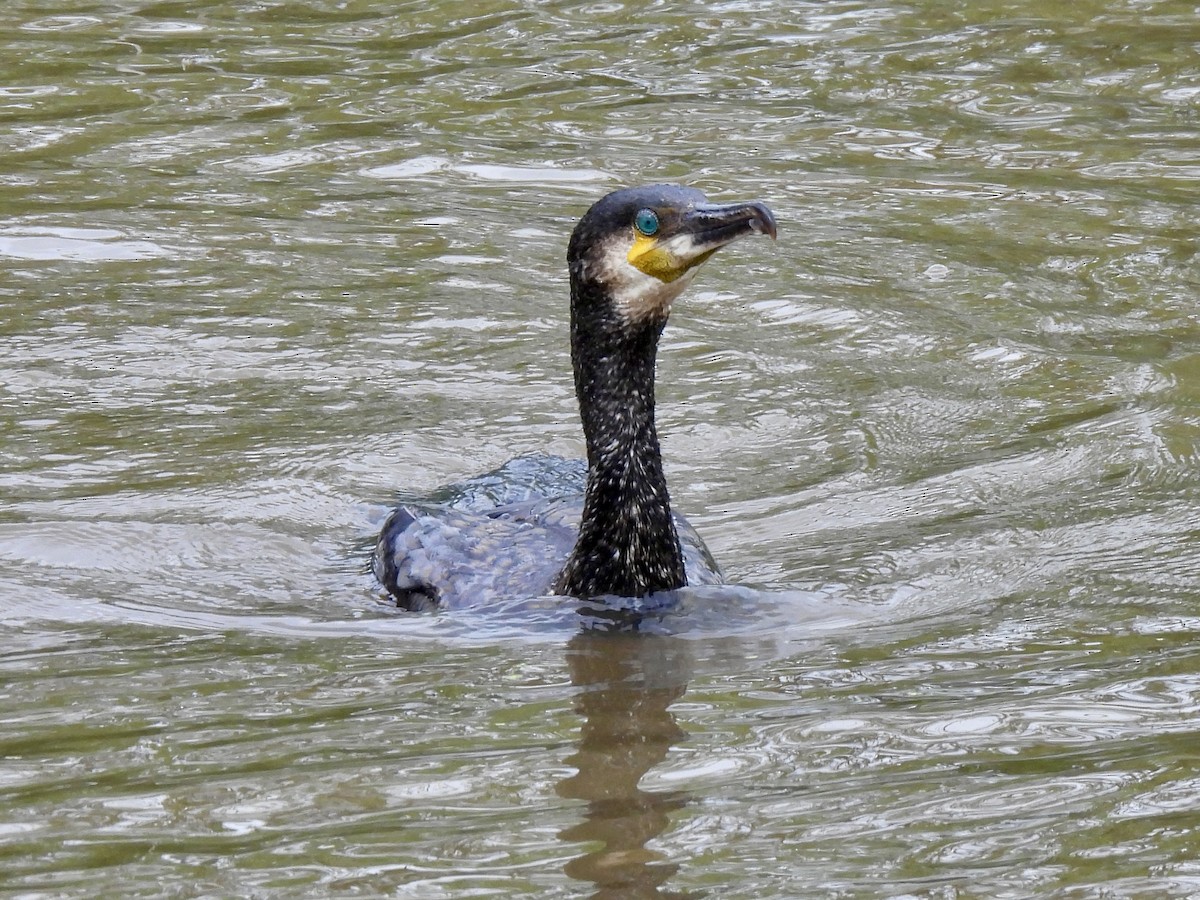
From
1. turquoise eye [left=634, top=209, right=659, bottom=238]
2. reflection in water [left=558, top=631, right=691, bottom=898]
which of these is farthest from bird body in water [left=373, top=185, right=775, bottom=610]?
reflection in water [left=558, top=631, right=691, bottom=898]

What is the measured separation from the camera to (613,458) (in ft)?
19.3

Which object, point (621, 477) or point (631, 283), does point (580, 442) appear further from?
point (631, 283)

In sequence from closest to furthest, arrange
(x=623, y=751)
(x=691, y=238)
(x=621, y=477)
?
(x=623, y=751)
(x=691, y=238)
(x=621, y=477)

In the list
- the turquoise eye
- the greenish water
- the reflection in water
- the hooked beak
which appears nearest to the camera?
the reflection in water

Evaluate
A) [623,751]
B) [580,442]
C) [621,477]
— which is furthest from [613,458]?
[580,442]

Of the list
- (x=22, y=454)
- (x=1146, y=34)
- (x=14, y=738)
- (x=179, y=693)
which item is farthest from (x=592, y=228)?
(x=1146, y=34)

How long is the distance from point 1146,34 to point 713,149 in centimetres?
336

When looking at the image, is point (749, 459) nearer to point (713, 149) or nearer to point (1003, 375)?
point (1003, 375)

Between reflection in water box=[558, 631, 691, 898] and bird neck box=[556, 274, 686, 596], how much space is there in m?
0.32

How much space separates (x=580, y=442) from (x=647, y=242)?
7.46ft

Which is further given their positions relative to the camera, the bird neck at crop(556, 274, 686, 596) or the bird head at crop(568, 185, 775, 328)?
the bird neck at crop(556, 274, 686, 596)

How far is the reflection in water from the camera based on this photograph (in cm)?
378

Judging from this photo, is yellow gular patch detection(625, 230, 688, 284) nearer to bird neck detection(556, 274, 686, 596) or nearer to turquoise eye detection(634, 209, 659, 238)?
turquoise eye detection(634, 209, 659, 238)

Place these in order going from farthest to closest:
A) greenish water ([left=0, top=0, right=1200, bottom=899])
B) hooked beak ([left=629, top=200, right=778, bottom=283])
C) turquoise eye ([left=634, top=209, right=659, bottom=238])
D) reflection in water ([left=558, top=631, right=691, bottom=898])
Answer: turquoise eye ([left=634, top=209, right=659, bottom=238]) < hooked beak ([left=629, top=200, right=778, bottom=283]) < greenish water ([left=0, top=0, right=1200, bottom=899]) < reflection in water ([left=558, top=631, right=691, bottom=898])
